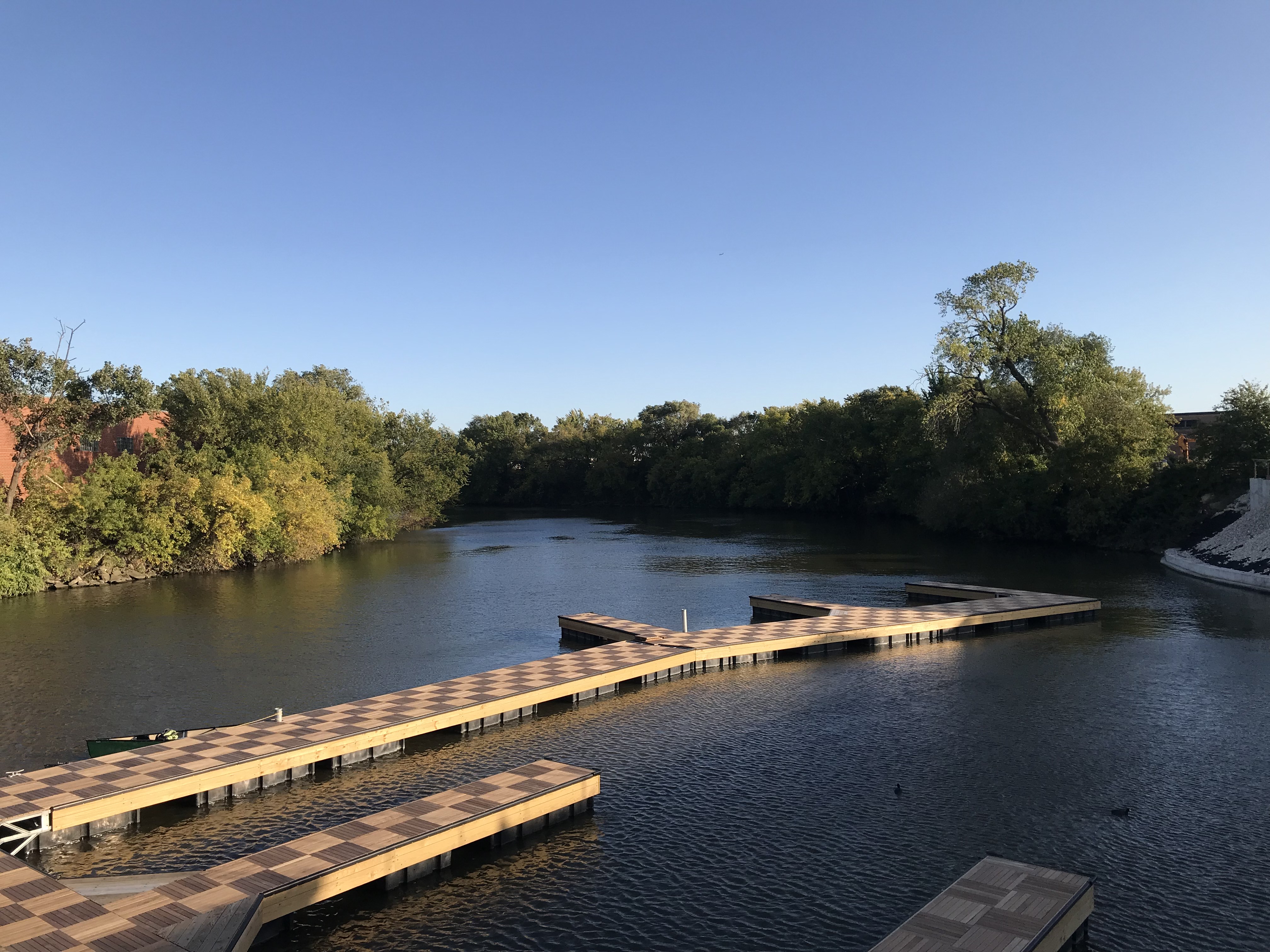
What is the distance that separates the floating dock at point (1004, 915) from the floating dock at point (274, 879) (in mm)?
4337

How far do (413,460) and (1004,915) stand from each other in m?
58.6

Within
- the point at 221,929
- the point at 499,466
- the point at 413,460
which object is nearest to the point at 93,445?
the point at 413,460

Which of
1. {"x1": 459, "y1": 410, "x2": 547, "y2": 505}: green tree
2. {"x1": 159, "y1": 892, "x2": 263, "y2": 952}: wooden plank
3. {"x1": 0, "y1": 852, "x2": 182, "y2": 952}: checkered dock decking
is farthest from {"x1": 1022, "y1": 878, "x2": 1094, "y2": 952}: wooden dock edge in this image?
{"x1": 459, "y1": 410, "x2": 547, "y2": 505}: green tree

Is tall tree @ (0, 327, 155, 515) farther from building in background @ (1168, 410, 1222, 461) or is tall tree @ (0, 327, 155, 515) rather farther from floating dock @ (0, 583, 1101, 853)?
building in background @ (1168, 410, 1222, 461)

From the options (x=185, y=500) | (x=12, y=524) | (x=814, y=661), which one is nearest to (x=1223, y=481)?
(x=814, y=661)

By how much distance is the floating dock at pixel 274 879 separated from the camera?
6883 millimetres

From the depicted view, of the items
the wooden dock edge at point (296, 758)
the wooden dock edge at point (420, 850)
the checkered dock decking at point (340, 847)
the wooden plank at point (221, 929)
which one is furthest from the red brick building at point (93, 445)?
the wooden plank at point (221, 929)

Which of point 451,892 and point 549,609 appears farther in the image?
point 549,609

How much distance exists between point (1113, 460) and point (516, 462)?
2808 inches

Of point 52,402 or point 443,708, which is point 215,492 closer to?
point 52,402

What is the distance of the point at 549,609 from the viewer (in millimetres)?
26188

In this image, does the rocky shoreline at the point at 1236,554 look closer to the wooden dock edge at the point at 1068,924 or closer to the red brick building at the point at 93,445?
the wooden dock edge at the point at 1068,924

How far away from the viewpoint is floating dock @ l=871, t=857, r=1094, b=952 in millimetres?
6840

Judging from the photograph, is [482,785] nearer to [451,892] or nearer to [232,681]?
[451,892]
